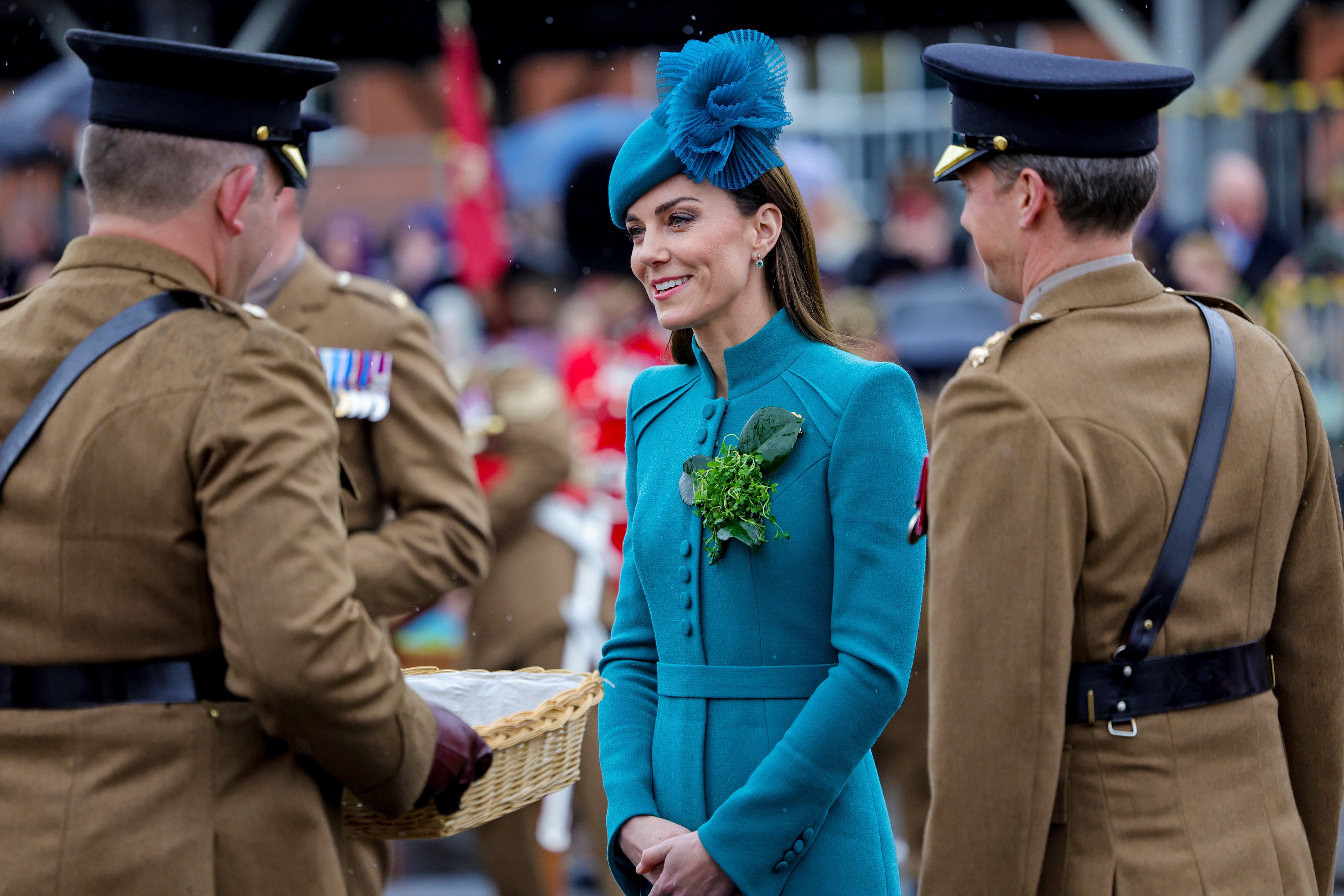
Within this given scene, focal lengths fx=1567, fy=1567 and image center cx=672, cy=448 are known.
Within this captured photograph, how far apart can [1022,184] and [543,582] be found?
4272 millimetres

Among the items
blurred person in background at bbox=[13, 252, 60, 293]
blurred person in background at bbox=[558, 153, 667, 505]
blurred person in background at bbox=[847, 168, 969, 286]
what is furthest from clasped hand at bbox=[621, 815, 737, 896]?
blurred person in background at bbox=[13, 252, 60, 293]

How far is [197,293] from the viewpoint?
108 inches

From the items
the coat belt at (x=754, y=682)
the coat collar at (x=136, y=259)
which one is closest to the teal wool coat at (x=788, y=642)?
the coat belt at (x=754, y=682)

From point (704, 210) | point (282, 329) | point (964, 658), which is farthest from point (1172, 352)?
point (282, 329)

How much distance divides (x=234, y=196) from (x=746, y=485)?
3.50 feet

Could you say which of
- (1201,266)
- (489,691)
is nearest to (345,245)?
(1201,266)

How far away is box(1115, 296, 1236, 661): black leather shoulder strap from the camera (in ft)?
8.04

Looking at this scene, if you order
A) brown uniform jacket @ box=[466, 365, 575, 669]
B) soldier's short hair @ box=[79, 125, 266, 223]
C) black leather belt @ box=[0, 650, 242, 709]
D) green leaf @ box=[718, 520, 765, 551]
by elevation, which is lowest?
brown uniform jacket @ box=[466, 365, 575, 669]

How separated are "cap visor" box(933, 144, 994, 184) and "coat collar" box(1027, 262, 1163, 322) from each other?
268mm

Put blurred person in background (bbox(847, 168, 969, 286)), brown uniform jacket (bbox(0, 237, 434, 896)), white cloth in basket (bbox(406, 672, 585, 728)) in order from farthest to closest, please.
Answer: blurred person in background (bbox(847, 168, 969, 286)) < white cloth in basket (bbox(406, 672, 585, 728)) < brown uniform jacket (bbox(0, 237, 434, 896))

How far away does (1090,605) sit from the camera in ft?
8.08

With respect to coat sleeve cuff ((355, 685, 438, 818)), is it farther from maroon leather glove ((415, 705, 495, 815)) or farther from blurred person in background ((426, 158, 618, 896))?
blurred person in background ((426, 158, 618, 896))

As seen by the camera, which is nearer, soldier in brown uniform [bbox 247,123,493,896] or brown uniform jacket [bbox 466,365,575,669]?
soldier in brown uniform [bbox 247,123,493,896]

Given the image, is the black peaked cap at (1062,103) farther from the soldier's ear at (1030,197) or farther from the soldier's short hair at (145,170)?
the soldier's short hair at (145,170)
